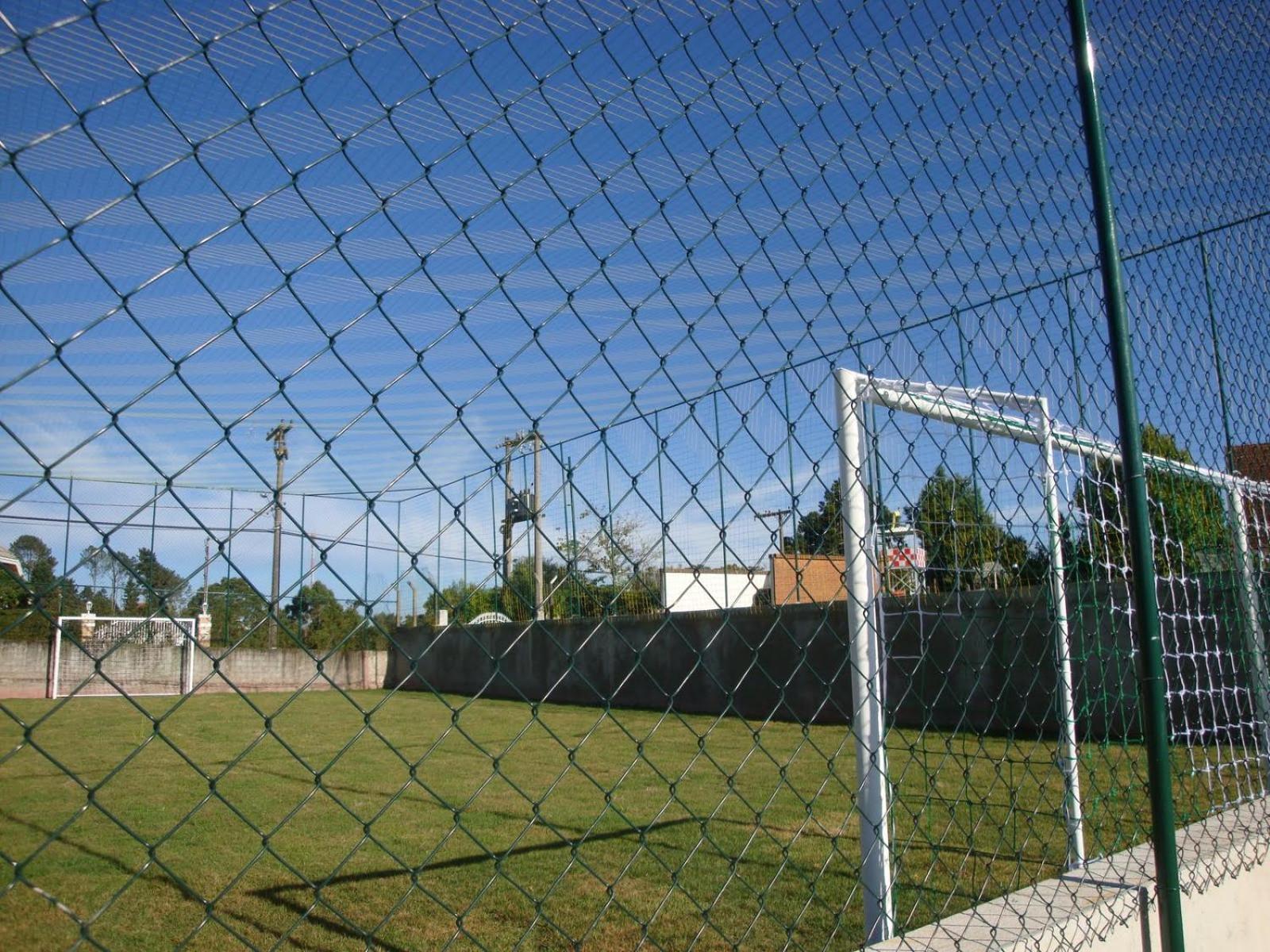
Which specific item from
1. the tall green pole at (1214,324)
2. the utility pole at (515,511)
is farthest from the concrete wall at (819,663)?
the utility pole at (515,511)

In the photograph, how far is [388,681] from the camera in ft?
64.2

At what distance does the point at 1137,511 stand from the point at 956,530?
2.93 meters

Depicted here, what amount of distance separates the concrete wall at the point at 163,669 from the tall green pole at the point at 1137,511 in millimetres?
12401

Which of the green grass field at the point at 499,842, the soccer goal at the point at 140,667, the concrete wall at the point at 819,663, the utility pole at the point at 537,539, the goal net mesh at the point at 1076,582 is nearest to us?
the utility pole at the point at 537,539

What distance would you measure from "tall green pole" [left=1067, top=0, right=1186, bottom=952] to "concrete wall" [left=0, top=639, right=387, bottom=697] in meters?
12.4

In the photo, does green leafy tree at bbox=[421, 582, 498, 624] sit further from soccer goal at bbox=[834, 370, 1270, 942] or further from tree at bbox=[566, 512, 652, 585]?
soccer goal at bbox=[834, 370, 1270, 942]

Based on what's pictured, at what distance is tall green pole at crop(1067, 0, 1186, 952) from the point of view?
1964 millimetres

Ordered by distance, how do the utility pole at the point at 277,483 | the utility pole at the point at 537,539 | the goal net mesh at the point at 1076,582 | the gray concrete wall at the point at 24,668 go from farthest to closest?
the gray concrete wall at the point at 24,668
the goal net mesh at the point at 1076,582
the utility pole at the point at 537,539
the utility pole at the point at 277,483

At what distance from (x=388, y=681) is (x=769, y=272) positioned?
19161 mm

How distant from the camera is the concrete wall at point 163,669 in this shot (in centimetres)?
1432

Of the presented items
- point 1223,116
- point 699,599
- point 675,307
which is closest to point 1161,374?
point 1223,116

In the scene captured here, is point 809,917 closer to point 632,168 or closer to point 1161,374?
point 1161,374

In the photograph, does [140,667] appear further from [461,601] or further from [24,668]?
[461,601]

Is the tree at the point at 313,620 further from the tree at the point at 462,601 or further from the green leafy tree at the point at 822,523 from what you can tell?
the green leafy tree at the point at 822,523
